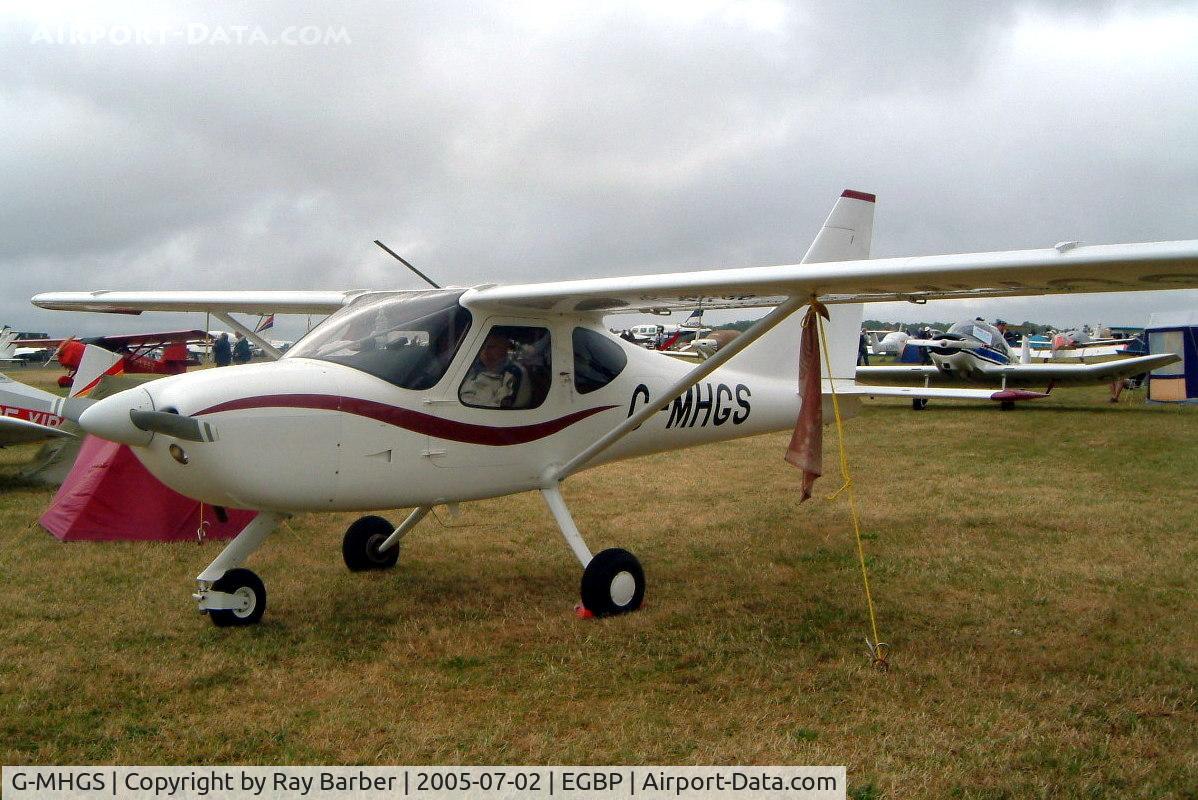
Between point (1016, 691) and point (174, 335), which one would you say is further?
point (174, 335)

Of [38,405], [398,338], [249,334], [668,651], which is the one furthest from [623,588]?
[38,405]

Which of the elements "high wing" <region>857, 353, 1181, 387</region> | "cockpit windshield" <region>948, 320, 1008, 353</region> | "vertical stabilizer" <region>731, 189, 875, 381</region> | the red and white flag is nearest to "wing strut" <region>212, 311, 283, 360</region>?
"vertical stabilizer" <region>731, 189, 875, 381</region>

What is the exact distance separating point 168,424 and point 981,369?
21.8 meters

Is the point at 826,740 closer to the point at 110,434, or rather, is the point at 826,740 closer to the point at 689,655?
the point at 689,655

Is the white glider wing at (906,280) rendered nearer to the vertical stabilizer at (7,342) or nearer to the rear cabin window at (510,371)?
the rear cabin window at (510,371)

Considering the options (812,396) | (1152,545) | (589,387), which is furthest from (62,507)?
(1152,545)

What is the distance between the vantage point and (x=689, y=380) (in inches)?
205

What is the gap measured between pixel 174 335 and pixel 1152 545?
25.7 meters

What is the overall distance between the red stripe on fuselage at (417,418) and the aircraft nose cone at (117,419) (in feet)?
0.95

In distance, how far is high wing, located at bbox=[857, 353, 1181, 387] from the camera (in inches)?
768

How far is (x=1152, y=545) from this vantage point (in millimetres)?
7152

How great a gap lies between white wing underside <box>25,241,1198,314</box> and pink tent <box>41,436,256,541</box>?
9.17 feet

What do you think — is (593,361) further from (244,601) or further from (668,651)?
(244,601)

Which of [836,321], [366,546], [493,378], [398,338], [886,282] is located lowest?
[366,546]
